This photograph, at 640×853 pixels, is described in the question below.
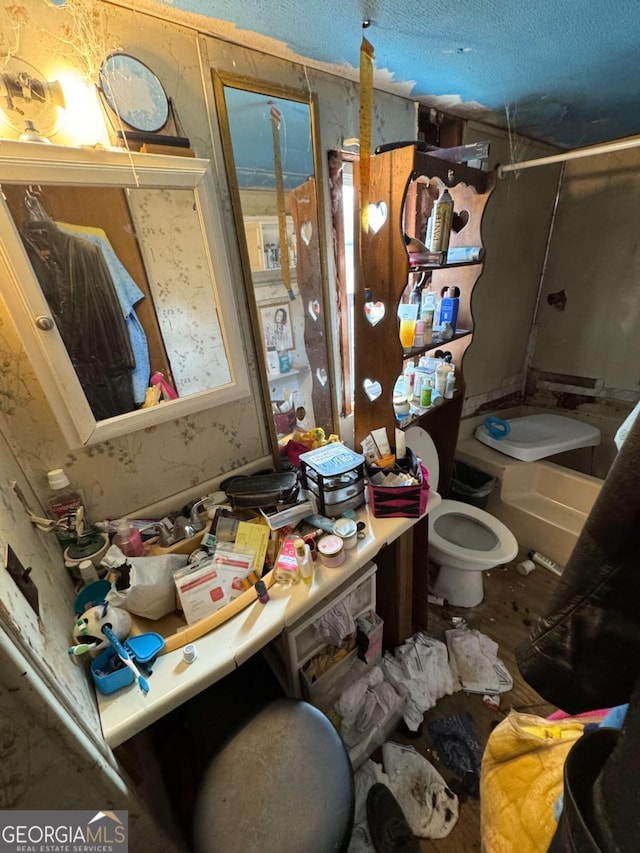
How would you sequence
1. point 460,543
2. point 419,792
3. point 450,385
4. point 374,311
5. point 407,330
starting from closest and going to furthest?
1. point 419,792
2. point 374,311
3. point 407,330
4. point 450,385
5. point 460,543

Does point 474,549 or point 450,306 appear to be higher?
point 450,306

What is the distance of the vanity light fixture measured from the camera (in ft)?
2.08

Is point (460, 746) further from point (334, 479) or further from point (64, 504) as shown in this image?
point (64, 504)

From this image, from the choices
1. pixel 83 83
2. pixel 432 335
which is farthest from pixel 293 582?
pixel 83 83

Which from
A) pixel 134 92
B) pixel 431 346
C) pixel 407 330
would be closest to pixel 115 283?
pixel 134 92

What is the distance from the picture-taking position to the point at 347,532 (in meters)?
1.00

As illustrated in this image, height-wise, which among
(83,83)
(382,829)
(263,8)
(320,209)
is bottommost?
(382,829)

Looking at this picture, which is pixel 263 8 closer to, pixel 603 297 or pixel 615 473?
pixel 615 473

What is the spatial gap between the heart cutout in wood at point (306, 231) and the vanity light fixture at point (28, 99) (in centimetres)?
65

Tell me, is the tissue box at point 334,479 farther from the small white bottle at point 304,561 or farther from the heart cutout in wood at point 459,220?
A: the heart cutout in wood at point 459,220

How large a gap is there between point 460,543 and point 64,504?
166 cm

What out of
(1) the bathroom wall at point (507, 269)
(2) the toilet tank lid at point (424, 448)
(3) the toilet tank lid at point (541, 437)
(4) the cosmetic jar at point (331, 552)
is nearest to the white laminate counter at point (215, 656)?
(4) the cosmetic jar at point (331, 552)

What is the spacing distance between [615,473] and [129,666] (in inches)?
36.4

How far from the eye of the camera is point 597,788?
372mm
